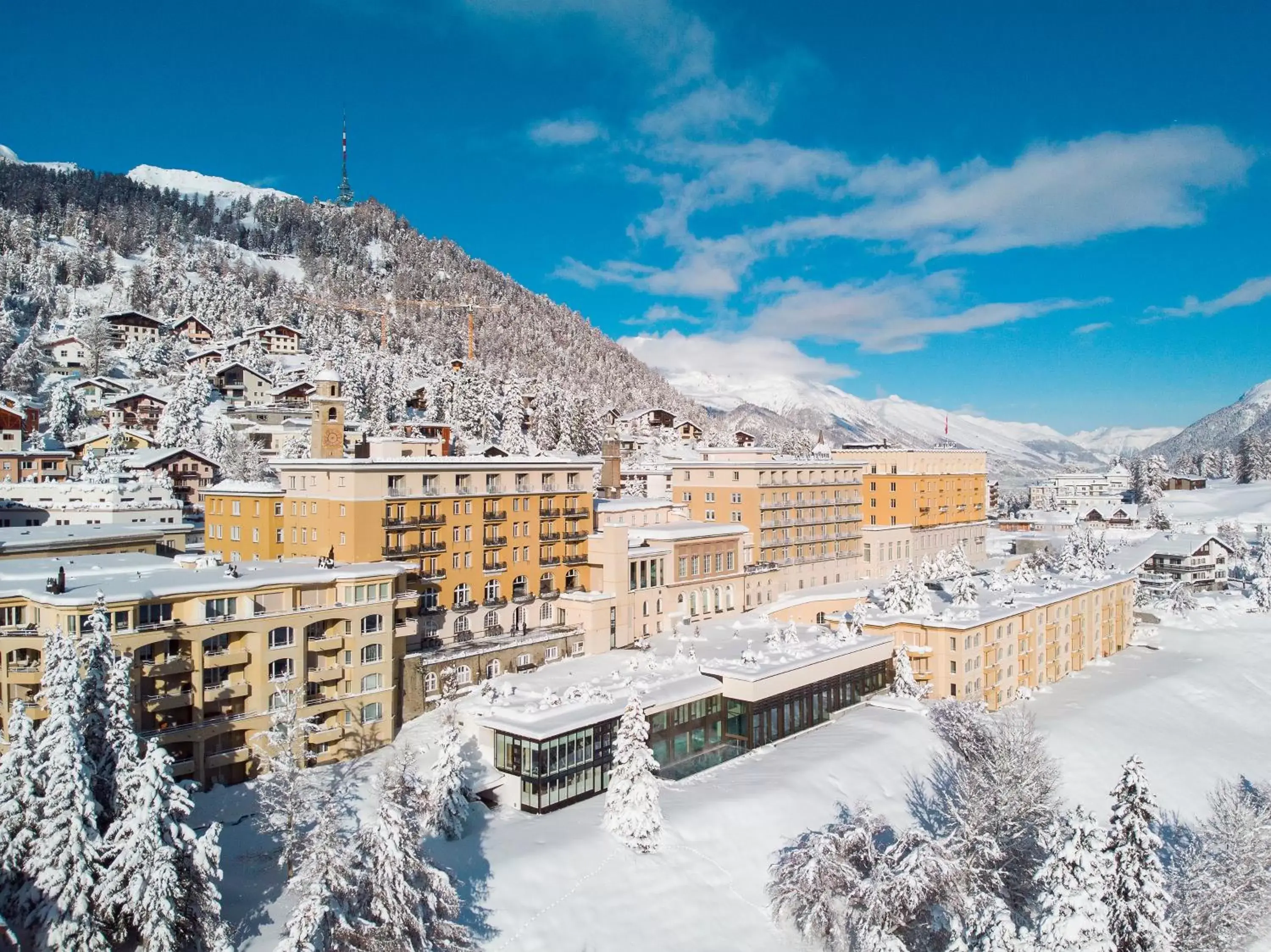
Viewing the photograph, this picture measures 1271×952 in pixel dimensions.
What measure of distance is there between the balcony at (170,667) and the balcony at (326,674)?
568 cm

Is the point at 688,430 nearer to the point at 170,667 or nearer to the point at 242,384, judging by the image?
the point at 242,384

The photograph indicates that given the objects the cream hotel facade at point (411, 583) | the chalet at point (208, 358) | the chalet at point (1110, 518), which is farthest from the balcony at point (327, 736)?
the chalet at point (1110, 518)

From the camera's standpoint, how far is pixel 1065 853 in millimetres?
29938

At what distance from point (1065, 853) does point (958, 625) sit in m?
31.9

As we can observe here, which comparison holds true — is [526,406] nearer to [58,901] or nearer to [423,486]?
[423,486]

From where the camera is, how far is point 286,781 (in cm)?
3228

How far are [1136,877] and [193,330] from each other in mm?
140275

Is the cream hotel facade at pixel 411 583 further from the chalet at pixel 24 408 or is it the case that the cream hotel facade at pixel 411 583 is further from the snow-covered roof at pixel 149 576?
the chalet at pixel 24 408

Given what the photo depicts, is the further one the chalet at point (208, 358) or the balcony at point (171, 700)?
the chalet at point (208, 358)

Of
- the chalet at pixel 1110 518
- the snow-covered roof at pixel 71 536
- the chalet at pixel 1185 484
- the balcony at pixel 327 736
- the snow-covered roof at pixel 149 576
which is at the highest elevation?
the chalet at pixel 1185 484

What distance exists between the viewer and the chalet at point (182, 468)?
86500mm

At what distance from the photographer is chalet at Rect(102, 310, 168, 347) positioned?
132000 millimetres

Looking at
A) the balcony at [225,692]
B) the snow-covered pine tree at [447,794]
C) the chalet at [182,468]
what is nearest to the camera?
the snow-covered pine tree at [447,794]

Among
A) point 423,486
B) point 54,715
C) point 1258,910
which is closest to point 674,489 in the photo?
point 423,486
